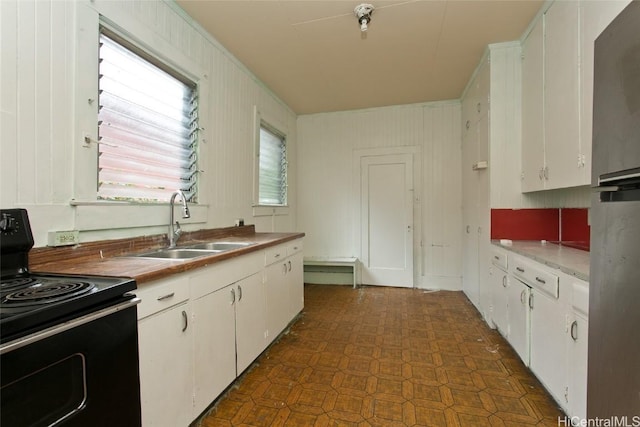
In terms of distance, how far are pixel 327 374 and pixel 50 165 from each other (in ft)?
6.70

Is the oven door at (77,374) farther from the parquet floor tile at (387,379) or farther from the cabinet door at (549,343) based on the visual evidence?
the cabinet door at (549,343)

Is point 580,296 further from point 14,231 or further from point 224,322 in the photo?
point 14,231

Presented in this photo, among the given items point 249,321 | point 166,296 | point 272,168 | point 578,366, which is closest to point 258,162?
point 272,168

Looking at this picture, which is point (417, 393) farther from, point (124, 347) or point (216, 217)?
point (216, 217)

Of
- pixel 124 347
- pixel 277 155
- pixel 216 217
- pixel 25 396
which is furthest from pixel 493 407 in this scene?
pixel 277 155

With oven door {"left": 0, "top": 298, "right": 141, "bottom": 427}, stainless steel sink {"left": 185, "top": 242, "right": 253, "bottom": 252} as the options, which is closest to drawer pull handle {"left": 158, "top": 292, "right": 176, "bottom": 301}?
oven door {"left": 0, "top": 298, "right": 141, "bottom": 427}

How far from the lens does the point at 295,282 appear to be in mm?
3068

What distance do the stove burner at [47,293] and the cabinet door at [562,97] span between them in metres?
2.59

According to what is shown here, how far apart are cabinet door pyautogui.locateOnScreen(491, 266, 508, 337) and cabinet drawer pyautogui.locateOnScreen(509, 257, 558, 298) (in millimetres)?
252

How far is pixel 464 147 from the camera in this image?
4.06m

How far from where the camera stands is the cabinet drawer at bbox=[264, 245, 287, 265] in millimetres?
2434

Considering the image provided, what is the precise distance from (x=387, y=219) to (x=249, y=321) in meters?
2.96

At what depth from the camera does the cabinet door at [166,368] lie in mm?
1252

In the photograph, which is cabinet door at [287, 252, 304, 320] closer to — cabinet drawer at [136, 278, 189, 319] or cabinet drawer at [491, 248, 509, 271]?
cabinet drawer at [136, 278, 189, 319]
